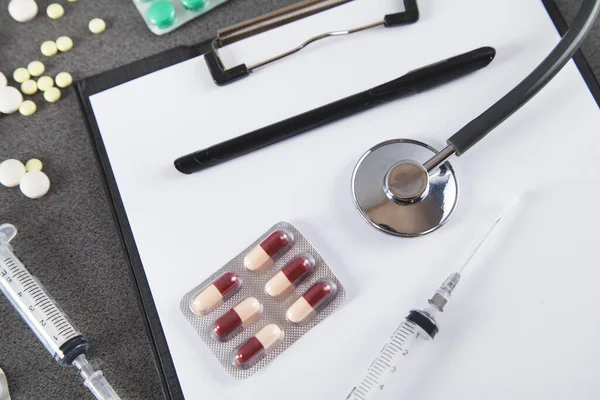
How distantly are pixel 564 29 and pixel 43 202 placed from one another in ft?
1.79

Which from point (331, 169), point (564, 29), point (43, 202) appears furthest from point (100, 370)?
point (564, 29)

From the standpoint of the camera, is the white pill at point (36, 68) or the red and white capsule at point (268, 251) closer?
the red and white capsule at point (268, 251)

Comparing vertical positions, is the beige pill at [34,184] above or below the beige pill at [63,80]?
below

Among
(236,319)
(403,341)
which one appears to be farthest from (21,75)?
(403,341)

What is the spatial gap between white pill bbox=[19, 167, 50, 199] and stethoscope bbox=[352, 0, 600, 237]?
1.03 ft

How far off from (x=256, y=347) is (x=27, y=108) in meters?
0.36

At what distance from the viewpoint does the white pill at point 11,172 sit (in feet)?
1.86

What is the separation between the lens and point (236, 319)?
47 centimetres

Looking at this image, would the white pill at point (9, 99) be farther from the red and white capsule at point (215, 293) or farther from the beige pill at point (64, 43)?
the red and white capsule at point (215, 293)

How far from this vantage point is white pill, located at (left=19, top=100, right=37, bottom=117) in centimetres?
60

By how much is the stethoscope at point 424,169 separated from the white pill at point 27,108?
1.17 ft

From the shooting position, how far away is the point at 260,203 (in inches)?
19.6

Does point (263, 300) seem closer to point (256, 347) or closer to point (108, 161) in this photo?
point (256, 347)

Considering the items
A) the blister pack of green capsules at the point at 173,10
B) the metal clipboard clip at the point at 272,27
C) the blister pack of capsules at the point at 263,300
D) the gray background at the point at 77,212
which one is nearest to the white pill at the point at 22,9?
the gray background at the point at 77,212
